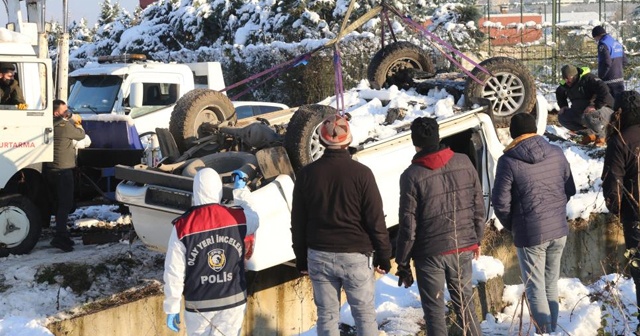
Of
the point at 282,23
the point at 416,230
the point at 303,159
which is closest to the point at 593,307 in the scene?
the point at 416,230

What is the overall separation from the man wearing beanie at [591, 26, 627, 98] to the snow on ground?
1.77 meters

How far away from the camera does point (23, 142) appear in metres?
8.99

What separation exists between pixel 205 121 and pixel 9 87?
210cm

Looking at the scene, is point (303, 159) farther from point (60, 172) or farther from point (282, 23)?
point (282, 23)

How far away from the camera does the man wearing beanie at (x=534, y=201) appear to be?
19.9 feet

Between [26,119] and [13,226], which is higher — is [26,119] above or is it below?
above

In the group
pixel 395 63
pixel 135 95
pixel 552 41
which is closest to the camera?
pixel 395 63

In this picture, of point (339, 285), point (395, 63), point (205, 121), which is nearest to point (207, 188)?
point (339, 285)

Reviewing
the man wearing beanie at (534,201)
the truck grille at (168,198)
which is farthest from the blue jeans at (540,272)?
the truck grille at (168,198)

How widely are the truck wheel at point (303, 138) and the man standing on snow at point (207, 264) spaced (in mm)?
2211

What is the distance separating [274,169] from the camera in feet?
23.9

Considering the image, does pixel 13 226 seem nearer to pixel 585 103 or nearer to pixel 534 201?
pixel 534 201

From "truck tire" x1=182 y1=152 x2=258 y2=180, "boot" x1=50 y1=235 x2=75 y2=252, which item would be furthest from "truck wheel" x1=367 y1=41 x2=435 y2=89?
"boot" x1=50 y1=235 x2=75 y2=252

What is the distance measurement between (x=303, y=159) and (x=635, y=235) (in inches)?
110
